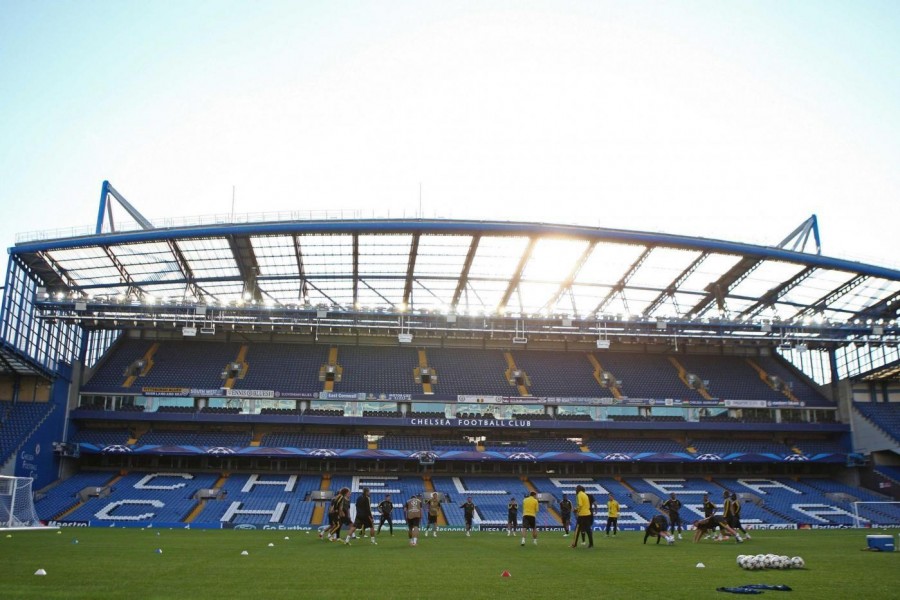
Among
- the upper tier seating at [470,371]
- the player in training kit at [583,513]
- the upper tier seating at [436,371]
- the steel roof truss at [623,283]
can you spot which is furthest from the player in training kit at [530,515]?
the upper tier seating at [470,371]

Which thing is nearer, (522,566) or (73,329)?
(522,566)

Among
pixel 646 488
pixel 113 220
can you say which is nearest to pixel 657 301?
pixel 646 488

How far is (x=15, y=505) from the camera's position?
3647cm

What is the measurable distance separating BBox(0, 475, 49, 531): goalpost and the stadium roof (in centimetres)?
1385

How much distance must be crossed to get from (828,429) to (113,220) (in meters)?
53.8

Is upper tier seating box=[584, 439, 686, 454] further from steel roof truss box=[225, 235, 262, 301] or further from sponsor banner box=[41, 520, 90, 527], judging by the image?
sponsor banner box=[41, 520, 90, 527]

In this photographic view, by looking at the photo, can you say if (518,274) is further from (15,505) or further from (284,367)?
(15,505)

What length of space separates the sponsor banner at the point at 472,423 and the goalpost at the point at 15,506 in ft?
77.5

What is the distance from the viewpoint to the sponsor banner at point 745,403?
56969mm

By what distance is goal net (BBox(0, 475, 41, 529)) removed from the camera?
34031mm

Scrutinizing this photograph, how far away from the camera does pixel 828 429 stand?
57.8 meters

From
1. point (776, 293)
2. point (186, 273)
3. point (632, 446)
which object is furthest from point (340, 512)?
point (776, 293)

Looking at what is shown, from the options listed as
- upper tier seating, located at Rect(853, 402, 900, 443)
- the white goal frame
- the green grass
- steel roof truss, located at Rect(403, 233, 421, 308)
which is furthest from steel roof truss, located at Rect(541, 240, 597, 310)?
the white goal frame

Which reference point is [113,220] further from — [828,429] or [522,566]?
[828,429]
